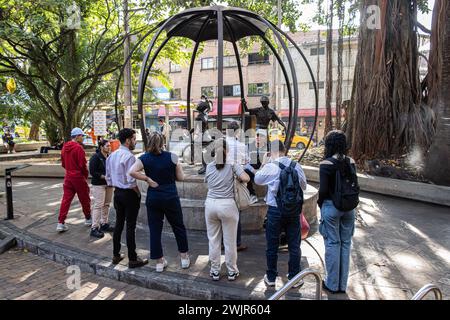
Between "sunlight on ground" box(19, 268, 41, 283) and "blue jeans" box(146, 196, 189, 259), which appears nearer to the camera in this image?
"blue jeans" box(146, 196, 189, 259)

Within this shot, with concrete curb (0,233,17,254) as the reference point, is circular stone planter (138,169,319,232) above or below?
above

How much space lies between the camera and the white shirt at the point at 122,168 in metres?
4.39

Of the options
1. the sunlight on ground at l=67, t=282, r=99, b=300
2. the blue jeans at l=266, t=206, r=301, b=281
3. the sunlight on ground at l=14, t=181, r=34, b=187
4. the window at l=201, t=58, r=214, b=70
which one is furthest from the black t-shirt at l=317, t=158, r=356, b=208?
the window at l=201, t=58, r=214, b=70

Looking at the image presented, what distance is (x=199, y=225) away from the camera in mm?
5785

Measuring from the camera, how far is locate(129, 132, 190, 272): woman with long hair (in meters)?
4.09

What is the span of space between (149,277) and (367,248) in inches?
120

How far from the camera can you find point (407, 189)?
8.28m

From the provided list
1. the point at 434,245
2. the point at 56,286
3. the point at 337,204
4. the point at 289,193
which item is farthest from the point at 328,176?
the point at 56,286

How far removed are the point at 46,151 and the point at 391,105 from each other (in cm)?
1600

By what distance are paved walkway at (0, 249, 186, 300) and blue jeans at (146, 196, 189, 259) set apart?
1.66 ft

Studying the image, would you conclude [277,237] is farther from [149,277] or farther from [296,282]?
[149,277]

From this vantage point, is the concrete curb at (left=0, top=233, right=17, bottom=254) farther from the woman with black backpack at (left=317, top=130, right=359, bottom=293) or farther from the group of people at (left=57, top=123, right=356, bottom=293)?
the woman with black backpack at (left=317, top=130, right=359, bottom=293)

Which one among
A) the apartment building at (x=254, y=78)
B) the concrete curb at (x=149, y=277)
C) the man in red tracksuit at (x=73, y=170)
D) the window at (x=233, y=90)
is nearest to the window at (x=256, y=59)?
the apartment building at (x=254, y=78)
